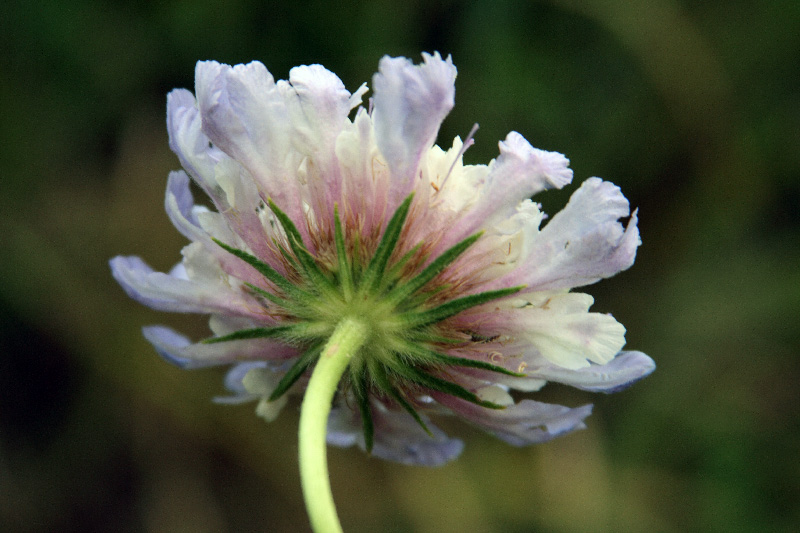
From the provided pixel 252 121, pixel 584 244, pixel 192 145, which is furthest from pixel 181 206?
pixel 584 244

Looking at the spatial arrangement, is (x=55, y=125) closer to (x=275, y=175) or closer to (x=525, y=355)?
(x=275, y=175)

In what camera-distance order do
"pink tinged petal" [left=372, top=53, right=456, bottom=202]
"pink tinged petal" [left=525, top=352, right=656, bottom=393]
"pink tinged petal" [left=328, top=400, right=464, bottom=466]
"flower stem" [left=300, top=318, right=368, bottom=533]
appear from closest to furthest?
"flower stem" [left=300, top=318, right=368, bottom=533] → "pink tinged petal" [left=372, top=53, right=456, bottom=202] → "pink tinged petal" [left=525, top=352, right=656, bottom=393] → "pink tinged petal" [left=328, top=400, right=464, bottom=466]

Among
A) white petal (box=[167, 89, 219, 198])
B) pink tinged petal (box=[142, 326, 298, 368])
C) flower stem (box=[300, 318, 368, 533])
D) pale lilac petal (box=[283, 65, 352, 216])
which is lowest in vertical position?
flower stem (box=[300, 318, 368, 533])

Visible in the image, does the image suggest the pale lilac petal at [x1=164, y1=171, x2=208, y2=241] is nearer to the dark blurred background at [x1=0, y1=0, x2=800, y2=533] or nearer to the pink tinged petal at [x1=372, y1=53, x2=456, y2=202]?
the pink tinged petal at [x1=372, y1=53, x2=456, y2=202]

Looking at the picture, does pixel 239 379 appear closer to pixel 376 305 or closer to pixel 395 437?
pixel 395 437

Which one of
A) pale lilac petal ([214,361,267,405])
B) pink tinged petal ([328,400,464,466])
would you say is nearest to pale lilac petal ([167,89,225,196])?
pale lilac petal ([214,361,267,405])

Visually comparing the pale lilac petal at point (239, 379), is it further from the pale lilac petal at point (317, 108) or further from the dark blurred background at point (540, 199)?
the dark blurred background at point (540, 199)

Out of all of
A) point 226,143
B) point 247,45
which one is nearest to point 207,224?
point 226,143

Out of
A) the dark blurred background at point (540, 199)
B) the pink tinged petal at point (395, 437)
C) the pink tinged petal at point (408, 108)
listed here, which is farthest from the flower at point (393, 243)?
the dark blurred background at point (540, 199)
